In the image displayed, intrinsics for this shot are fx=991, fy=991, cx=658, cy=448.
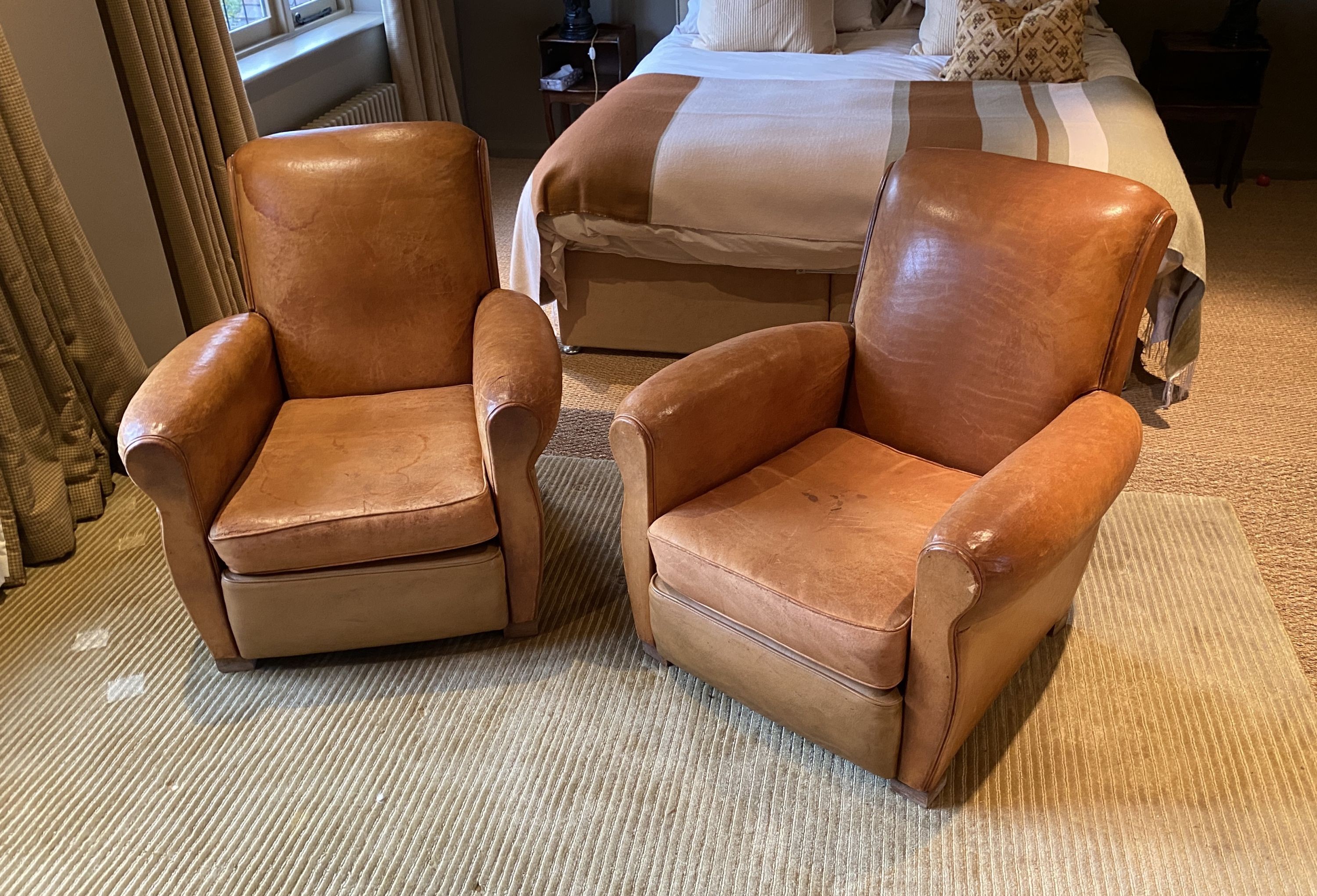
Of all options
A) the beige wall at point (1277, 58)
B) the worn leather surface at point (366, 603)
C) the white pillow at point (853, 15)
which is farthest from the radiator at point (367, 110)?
the beige wall at point (1277, 58)

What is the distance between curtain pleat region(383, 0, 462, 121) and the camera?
4211mm

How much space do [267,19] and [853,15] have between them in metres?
2.31

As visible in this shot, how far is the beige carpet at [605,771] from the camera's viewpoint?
5.24ft

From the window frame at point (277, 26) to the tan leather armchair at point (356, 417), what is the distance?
69.7 inches

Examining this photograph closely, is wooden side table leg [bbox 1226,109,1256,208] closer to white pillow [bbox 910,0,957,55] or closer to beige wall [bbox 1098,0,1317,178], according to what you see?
beige wall [bbox 1098,0,1317,178]

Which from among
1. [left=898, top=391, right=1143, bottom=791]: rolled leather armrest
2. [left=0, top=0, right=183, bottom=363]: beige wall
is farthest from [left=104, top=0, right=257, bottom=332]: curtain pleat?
[left=898, top=391, right=1143, bottom=791]: rolled leather armrest

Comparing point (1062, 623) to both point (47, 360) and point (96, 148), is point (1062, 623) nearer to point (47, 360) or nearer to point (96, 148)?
point (47, 360)

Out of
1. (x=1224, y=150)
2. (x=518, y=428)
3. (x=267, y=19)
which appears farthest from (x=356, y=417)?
(x=1224, y=150)

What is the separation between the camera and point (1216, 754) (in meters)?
1.77

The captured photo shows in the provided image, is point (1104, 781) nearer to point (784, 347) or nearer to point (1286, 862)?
point (1286, 862)

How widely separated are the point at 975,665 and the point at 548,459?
1.42 metres

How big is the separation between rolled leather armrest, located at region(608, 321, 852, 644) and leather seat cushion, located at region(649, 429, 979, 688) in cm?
4

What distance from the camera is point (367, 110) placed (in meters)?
4.00

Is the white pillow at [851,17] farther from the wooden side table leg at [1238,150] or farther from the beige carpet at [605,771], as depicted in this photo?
the beige carpet at [605,771]
